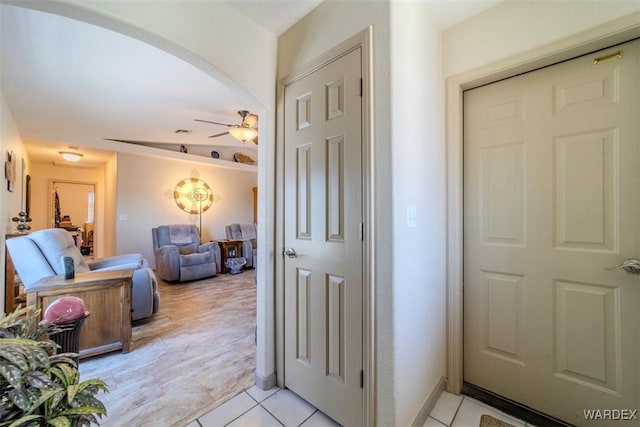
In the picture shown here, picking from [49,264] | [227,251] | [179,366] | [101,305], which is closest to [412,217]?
[179,366]

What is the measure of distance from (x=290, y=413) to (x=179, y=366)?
103 centimetres

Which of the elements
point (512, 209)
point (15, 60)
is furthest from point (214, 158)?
point (512, 209)

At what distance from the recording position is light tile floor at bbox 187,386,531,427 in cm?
146

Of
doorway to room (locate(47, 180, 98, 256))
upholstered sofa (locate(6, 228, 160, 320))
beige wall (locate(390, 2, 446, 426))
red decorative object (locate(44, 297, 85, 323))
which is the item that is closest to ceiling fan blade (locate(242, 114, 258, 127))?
upholstered sofa (locate(6, 228, 160, 320))

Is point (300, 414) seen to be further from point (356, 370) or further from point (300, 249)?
point (300, 249)

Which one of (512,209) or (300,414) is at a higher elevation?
(512,209)

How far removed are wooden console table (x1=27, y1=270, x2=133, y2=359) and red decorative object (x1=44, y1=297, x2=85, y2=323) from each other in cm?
87

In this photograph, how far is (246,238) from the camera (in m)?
5.98

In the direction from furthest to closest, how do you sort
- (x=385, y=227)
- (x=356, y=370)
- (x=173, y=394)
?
(x=173, y=394), (x=356, y=370), (x=385, y=227)

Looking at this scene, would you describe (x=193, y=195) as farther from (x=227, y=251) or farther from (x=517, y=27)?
(x=517, y=27)

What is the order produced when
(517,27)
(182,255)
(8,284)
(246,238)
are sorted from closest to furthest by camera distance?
(517,27) < (8,284) < (182,255) < (246,238)

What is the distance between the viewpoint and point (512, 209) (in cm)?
161

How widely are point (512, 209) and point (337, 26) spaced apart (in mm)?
1492

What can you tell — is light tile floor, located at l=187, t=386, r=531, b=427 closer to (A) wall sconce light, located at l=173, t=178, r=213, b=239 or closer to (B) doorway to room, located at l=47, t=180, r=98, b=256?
(A) wall sconce light, located at l=173, t=178, r=213, b=239
